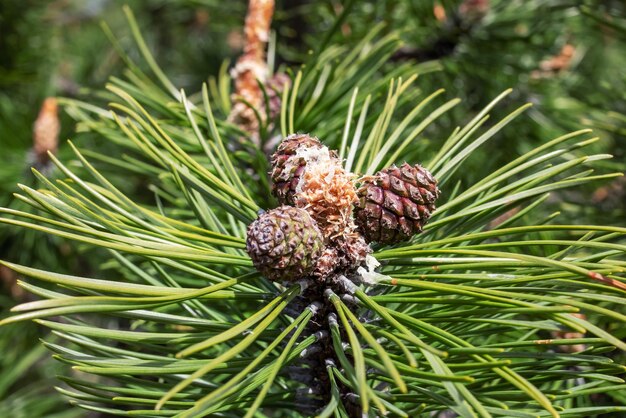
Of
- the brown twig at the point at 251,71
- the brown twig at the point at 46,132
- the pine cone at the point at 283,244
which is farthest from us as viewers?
the brown twig at the point at 46,132

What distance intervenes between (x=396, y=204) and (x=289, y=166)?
4.1 inches

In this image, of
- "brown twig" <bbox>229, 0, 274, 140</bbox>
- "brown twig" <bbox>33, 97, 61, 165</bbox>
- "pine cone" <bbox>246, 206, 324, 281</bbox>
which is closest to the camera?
"pine cone" <bbox>246, 206, 324, 281</bbox>

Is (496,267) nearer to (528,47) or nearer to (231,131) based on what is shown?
(231,131)

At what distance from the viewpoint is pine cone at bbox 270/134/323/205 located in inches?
22.6

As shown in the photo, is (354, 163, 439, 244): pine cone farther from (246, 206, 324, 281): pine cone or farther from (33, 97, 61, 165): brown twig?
(33, 97, 61, 165): brown twig

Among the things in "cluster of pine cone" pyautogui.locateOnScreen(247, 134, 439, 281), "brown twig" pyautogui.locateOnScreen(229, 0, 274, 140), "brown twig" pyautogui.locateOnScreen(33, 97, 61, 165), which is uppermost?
"brown twig" pyautogui.locateOnScreen(33, 97, 61, 165)

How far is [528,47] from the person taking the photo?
1218mm

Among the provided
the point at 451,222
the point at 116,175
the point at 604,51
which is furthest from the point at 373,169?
the point at 604,51

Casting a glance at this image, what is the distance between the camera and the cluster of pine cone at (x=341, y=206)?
0.54 m

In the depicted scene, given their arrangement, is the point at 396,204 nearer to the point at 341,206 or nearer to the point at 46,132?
the point at 341,206

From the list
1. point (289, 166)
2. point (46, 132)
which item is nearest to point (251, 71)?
point (289, 166)

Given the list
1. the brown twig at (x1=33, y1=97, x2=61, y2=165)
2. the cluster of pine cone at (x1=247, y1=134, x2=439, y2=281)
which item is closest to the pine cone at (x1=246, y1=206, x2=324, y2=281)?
the cluster of pine cone at (x1=247, y1=134, x2=439, y2=281)

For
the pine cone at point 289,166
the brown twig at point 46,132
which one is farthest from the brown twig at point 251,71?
the brown twig at point 46,132

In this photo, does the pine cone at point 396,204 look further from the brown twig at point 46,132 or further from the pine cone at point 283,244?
the brown twig at point 46,132
